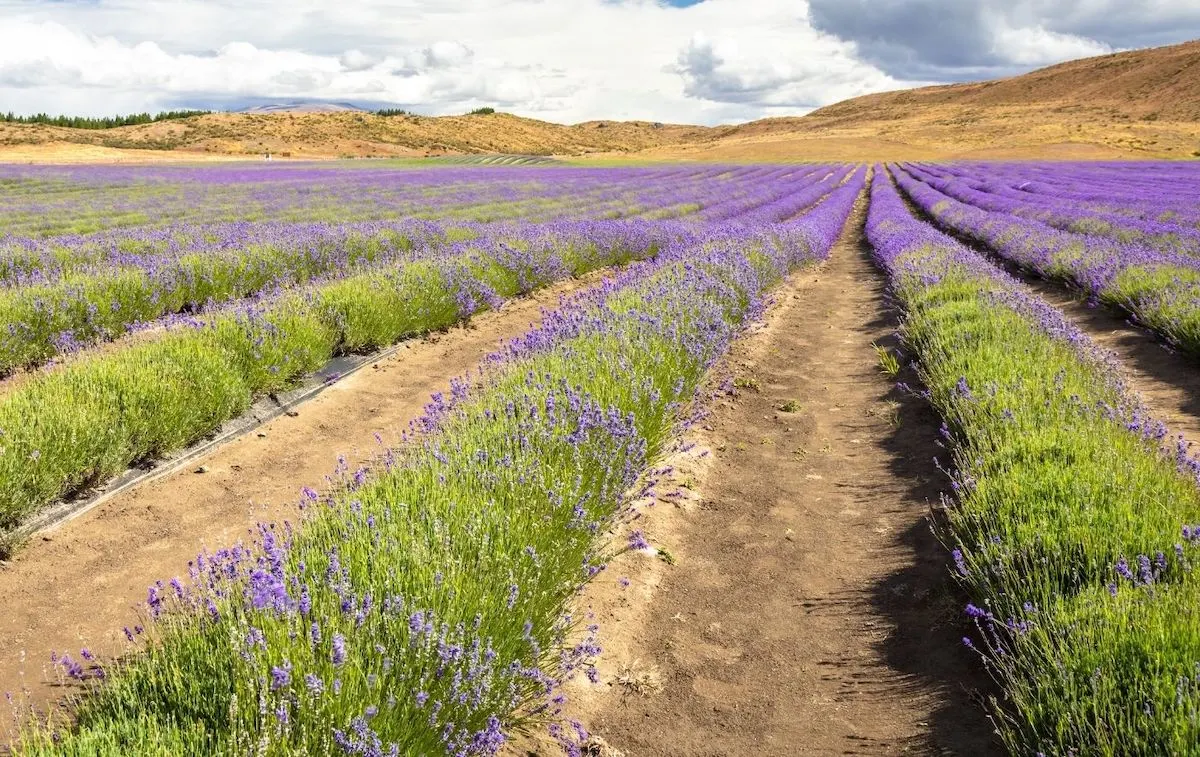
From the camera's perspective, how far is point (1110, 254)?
10797 millimetres

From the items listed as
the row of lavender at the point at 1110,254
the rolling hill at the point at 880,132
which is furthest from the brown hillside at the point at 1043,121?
the row of lavender at the point at 1110,254

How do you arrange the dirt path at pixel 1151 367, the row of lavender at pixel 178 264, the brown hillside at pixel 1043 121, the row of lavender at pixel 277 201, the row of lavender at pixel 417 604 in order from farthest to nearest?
the brown hillside at pixel 1043 121, the row of lavender at pixel 277 201, the row of lavender at pixel 178 264, the dirt path at pixel 1151 367, the row of lavender at pixel 417 604

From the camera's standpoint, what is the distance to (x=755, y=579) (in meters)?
3.88

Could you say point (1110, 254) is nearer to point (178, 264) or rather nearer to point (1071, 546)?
point (1071, 546)

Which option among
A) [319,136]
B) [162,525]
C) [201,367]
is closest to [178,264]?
[201,367]

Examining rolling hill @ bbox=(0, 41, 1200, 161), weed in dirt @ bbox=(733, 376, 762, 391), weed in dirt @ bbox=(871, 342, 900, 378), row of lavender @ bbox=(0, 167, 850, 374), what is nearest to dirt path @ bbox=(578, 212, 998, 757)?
weed in dirt @ bbox=(733, 376, 762, 391)

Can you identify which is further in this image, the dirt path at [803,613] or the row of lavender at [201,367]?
the row of lavender at [201,367]

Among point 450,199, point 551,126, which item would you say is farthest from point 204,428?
point 551,126

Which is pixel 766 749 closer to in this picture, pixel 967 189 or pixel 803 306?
pixel 803 306

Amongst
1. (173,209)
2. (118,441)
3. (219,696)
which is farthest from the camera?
(173,209)

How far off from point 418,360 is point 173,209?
13.8m

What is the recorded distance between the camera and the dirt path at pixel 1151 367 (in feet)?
19.5

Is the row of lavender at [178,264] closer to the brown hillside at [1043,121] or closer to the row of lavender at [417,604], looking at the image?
the row of lavender at [417,604]

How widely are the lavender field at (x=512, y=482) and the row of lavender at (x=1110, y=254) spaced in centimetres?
8
